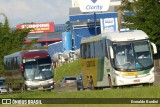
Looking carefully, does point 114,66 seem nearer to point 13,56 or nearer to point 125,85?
point 125,85

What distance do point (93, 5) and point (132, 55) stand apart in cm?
5810

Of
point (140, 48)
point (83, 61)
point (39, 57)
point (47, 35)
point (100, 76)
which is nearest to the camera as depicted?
point (140, 48)

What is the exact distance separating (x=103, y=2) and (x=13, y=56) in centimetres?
3945

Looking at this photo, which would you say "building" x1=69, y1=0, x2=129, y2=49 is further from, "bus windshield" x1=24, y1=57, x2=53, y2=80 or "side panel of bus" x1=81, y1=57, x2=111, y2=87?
"side panel of bus" x1=81, y1=57, x2=111, y2=87

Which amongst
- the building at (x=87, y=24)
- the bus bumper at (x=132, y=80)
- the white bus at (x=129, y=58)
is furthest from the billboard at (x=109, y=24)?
the bus bumper at (x=132, y=80)

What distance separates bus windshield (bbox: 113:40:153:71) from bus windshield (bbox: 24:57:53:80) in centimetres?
1595

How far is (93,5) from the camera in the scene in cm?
9406

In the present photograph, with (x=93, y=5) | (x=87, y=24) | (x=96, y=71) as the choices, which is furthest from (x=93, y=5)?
(x=96, y=71)

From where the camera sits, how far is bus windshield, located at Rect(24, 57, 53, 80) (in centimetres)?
5206

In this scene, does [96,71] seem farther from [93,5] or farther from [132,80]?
[93,5]

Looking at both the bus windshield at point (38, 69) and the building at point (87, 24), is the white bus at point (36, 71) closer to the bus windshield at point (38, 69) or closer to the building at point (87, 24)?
the bus windshield at point (38, 69)

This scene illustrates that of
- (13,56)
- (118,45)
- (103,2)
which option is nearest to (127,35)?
(118,45)

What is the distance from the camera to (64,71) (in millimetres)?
86500

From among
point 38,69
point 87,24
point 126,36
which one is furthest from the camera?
point 87,24
